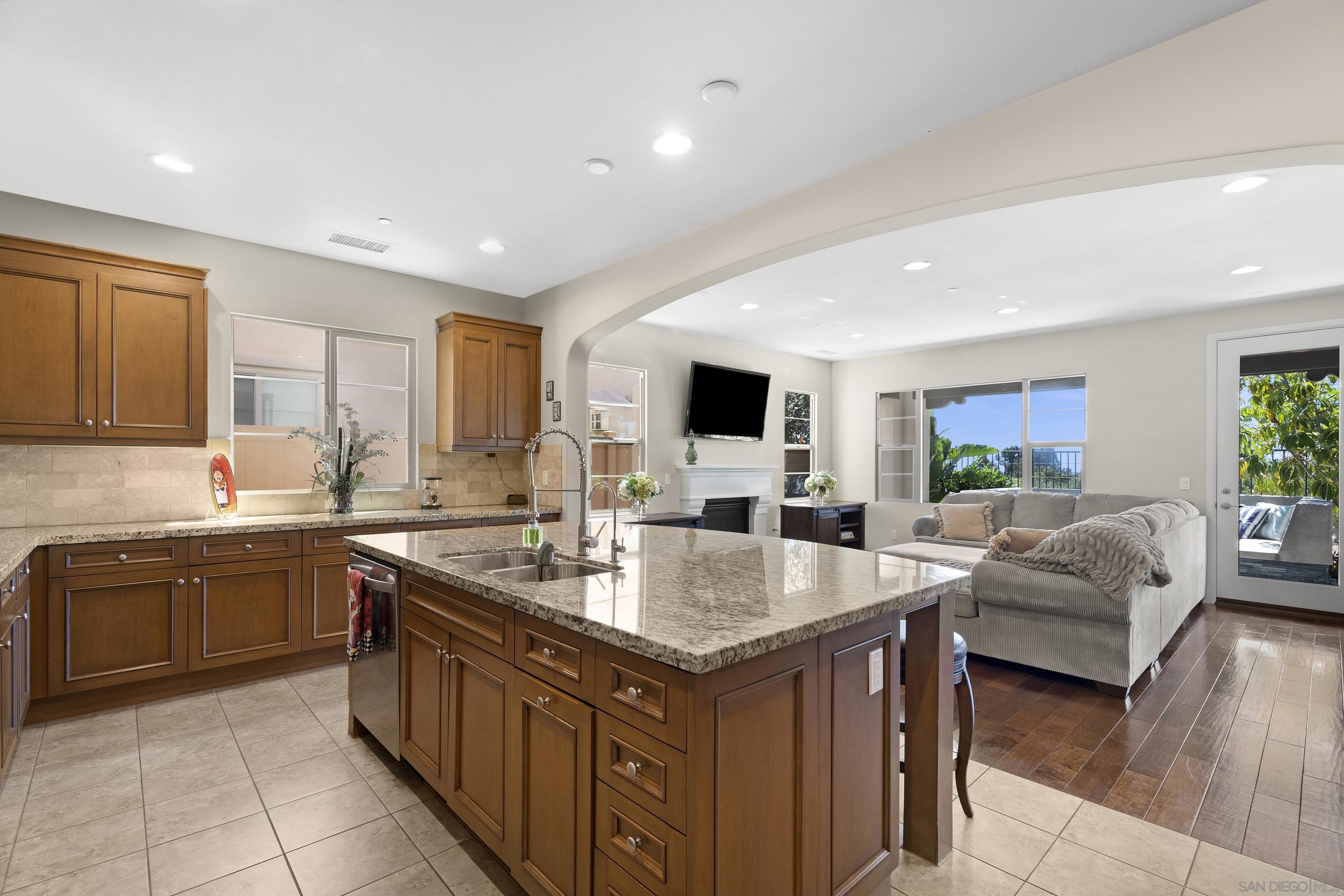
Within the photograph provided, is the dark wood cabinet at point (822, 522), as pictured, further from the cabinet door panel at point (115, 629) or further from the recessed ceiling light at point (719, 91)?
the cabinet door panel at point (115, 629)

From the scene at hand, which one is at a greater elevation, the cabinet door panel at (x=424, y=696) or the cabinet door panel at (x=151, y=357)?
the cabinet door panel at (x=151, y=357)

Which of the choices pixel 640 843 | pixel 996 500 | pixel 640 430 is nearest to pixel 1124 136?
pixel 640 843

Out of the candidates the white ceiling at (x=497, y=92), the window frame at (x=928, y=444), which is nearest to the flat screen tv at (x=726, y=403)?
the window frame at (x=928, y=444)

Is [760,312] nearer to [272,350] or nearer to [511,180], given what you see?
[511,180]

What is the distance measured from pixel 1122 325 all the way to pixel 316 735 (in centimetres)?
758

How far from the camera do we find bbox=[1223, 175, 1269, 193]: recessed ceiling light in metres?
3.16

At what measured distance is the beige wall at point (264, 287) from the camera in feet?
11.6

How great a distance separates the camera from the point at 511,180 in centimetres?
318

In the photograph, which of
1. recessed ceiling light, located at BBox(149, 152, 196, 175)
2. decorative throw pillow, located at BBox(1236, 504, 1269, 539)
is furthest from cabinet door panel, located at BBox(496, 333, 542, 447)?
decorative throw pillow, located at BBox(1236, 504, 1269, 539)

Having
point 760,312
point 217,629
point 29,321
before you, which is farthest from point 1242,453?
point 29,321

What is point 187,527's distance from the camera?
138 inches

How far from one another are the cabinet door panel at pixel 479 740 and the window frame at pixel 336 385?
2971 mm

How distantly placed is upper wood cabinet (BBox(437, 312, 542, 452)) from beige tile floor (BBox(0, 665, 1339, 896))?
8.13ft

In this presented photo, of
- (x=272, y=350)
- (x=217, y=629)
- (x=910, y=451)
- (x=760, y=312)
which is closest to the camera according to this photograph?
(x=217, y=629)
